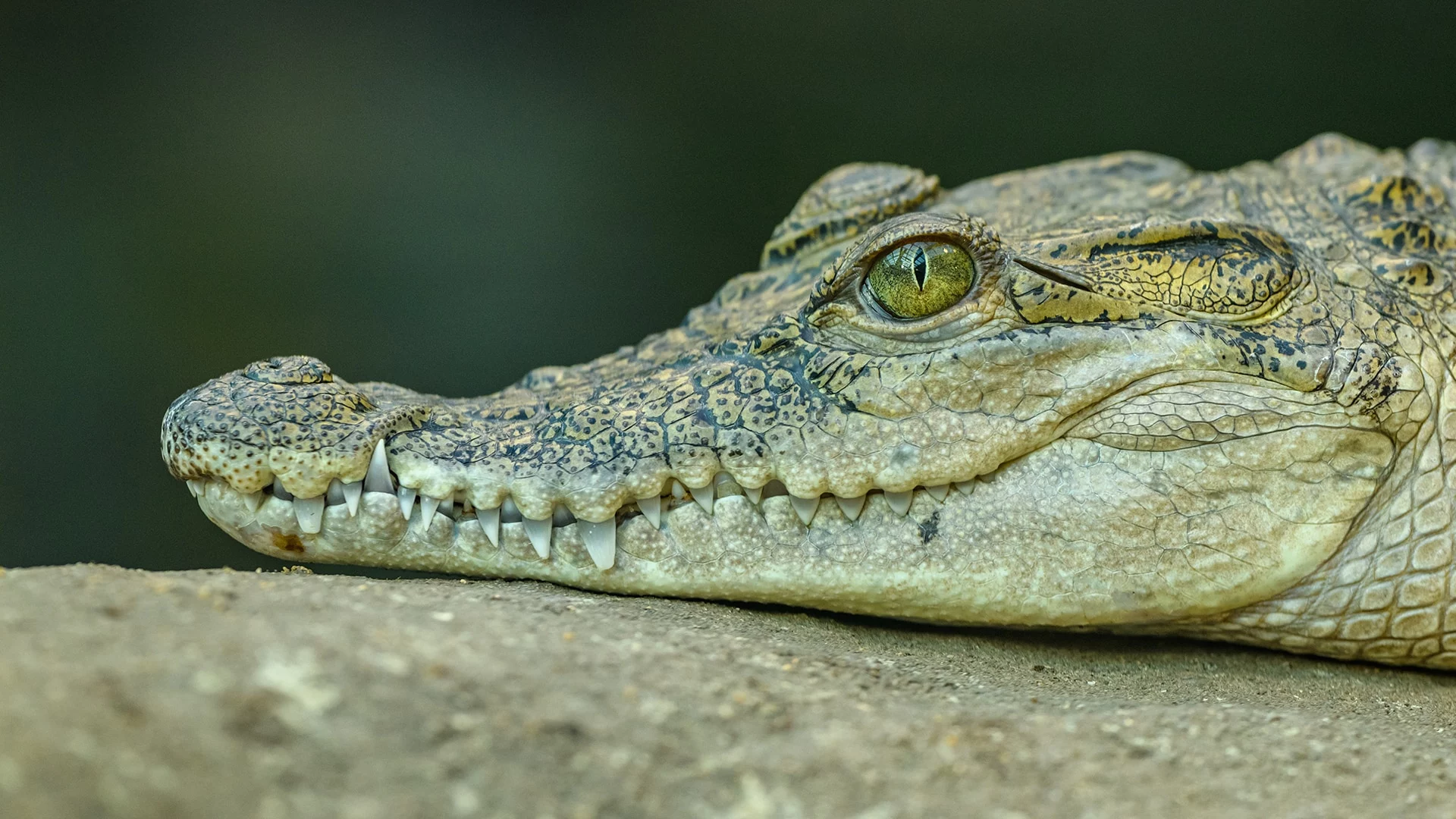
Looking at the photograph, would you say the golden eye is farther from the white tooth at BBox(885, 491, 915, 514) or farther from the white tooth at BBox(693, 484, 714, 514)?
the white tooth at BBox(693, 484, 714, 514)

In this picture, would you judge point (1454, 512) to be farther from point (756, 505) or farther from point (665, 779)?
point (665, 779)

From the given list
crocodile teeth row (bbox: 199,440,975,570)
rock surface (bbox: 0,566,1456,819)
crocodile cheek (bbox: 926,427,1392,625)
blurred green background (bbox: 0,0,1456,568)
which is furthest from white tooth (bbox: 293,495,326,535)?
blurred green background (bbox: 0,0,1456,568)

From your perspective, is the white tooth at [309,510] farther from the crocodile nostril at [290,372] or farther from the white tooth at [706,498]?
the white tooth at [706,498]

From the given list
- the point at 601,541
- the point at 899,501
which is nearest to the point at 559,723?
the point at 601,541

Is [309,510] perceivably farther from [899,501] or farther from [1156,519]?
[1156,519]

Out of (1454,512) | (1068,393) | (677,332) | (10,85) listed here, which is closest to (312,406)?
(677,332)

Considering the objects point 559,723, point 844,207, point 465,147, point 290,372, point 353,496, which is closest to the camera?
point 559,723
